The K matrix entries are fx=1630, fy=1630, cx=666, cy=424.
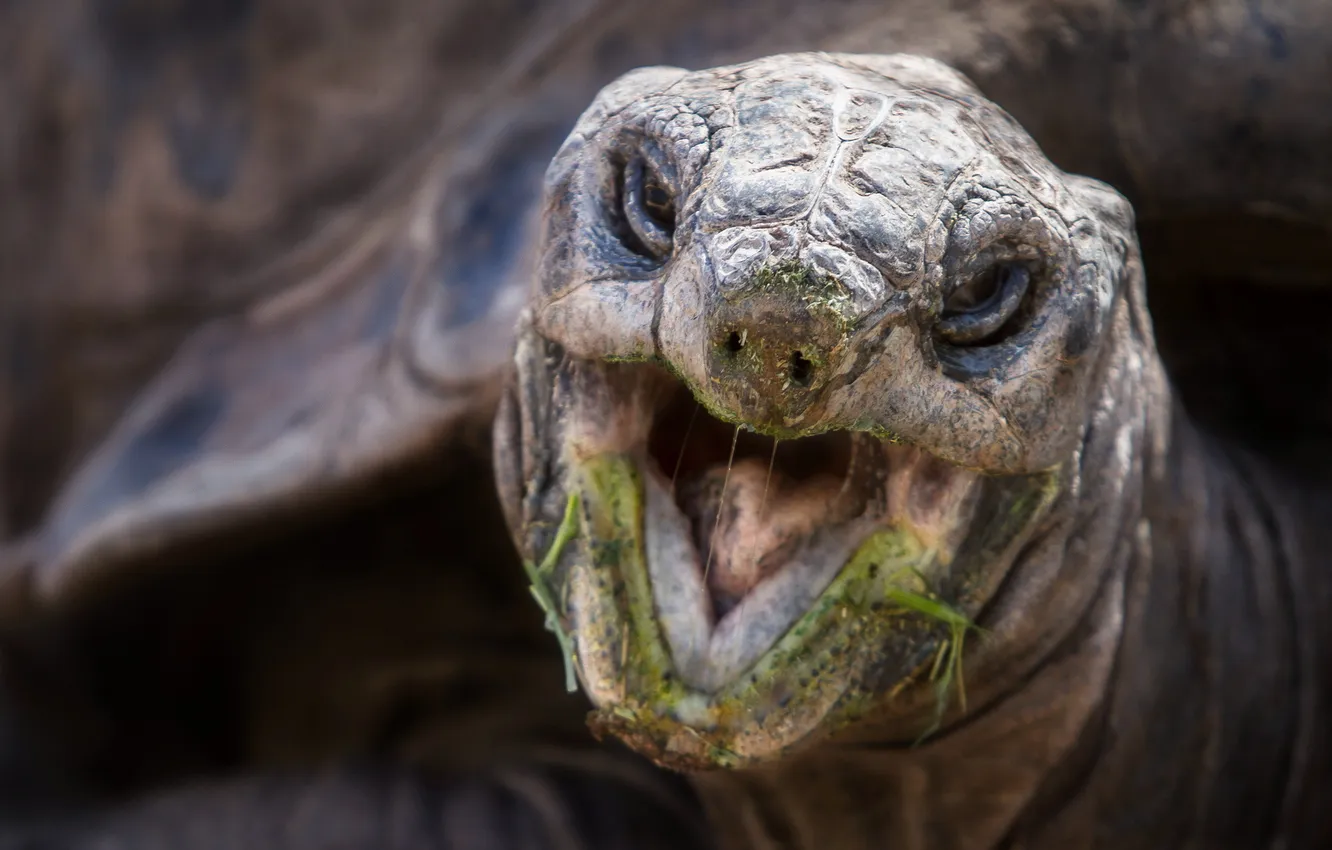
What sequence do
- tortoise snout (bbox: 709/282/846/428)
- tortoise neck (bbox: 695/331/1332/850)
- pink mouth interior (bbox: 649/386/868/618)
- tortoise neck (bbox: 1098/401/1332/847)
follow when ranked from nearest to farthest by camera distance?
tortoise snout (bbox: 709/282/846/428) → pink mouth interior (bbox: 649/386/868/618) → tortoise neck (bbox: 695/331/1332/850) → tortoise neck (bbox: 1098/401/1332/847)

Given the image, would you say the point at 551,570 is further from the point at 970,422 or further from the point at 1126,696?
the point at 1126,696

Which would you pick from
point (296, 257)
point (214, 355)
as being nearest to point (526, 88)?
Result: point (296, 257)

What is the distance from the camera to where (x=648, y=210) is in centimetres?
148

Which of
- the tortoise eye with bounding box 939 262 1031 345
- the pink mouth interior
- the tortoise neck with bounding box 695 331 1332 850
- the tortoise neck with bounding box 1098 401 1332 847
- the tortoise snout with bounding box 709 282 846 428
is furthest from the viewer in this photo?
the tortoise neck with bounding box 1098 401 1332 847

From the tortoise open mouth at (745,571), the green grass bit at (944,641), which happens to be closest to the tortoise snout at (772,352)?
the tortoise open mouth at (745,571)

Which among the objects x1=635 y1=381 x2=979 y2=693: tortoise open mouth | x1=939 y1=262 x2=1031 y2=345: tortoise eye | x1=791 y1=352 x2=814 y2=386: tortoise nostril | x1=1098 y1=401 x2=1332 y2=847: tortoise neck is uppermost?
x1=791 y1=352 x2=814 y2=386: tortoise nostril

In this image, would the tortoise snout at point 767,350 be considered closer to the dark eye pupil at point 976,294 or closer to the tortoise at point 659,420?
the tortoise at point 659,420

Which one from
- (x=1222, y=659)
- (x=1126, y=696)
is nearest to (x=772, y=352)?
(x=1126, y=696)

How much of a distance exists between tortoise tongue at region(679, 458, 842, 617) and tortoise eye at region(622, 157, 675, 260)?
246 millimetres

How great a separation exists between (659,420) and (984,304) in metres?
0.36

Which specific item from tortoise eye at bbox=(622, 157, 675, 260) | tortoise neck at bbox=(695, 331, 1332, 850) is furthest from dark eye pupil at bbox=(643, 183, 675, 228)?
tortoise neck at bbox=(695, 331, 1332, 850)

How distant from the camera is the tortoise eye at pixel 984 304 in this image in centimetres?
142

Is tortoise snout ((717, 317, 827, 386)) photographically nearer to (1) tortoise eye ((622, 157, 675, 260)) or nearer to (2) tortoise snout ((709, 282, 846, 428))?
(2) tortoise snout ((709, 282, 846, 428))

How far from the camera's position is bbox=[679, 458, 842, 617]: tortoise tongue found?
151 cm
